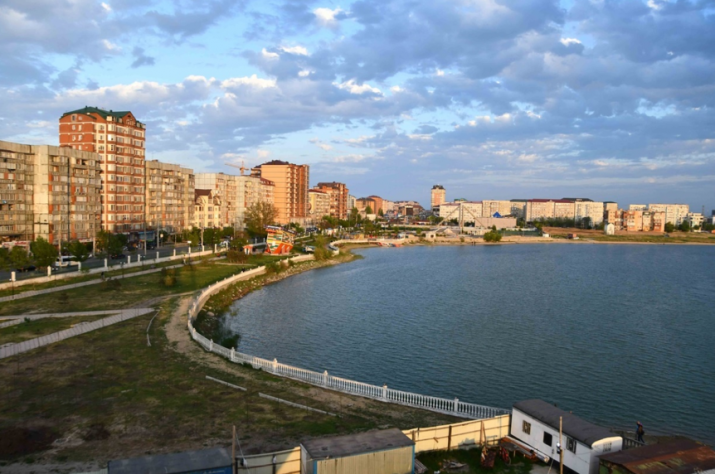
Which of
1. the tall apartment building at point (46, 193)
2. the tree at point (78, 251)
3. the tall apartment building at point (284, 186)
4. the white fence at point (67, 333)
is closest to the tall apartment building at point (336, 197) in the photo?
the tall apartment building at point (284, 186)

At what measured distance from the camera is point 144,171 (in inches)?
2847

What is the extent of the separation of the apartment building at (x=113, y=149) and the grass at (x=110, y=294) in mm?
23854

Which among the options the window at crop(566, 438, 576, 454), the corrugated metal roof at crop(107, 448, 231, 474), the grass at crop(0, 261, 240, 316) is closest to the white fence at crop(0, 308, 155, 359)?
the grass at crop(0, 261, 240, 316)

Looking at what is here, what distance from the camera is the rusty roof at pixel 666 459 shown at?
34.0 feet

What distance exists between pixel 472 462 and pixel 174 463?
6.53 meters

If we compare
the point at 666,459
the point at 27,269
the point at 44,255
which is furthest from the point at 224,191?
the point at 666,459

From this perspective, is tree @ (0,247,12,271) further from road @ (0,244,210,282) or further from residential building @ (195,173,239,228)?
residential building @ (195,173,239,228)

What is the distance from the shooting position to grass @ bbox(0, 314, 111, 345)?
2238 centimetres

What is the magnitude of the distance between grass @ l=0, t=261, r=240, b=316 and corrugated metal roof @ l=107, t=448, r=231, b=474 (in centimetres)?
2106

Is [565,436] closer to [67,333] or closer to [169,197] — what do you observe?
[67,333]

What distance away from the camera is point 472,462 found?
1234 cm

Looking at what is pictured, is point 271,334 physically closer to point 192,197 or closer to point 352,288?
point 352,288

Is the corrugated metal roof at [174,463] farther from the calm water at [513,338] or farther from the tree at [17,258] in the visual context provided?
the tree at [17,258]

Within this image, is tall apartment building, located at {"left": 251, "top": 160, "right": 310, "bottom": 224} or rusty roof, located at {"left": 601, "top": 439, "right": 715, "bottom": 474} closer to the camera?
rusty roof, located at {"left": 601, "top": 439, "right": 715, "bottom": 474}
